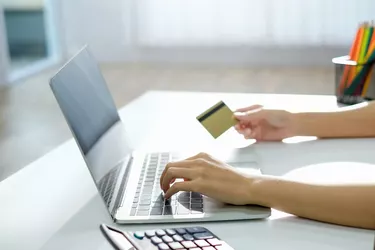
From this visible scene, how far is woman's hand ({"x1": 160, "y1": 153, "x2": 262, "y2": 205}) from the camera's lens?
803 millimetres

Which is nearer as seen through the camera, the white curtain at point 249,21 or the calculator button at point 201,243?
the calculator button at point 201,243

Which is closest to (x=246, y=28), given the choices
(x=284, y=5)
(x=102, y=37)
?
(x=284, y=5)

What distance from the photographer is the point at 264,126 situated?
1.17 meters

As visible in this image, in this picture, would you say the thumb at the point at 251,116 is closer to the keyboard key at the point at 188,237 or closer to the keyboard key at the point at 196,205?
the keyboard key at the point at 196,205

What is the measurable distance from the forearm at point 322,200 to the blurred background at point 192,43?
9.10 ft

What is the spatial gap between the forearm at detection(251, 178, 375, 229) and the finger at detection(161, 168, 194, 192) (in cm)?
9

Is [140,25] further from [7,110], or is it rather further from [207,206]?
[207,206]

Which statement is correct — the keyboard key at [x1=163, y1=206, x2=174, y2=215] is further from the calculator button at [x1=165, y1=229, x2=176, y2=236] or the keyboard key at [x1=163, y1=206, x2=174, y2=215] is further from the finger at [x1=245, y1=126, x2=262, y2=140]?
the finger at [x1=245, y1=126, x2=262, y2=140]

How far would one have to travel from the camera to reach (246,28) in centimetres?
422

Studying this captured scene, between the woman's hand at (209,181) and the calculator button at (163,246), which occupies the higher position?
the woman's hand at (209,181)

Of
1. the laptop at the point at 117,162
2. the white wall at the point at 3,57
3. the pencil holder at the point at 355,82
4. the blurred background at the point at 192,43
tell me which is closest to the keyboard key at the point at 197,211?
the laptop at the point at 117,162

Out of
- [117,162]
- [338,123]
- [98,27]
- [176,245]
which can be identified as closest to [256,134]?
[338,123]

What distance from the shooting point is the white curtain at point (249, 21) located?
4.05 m

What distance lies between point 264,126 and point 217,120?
11 centimetres
